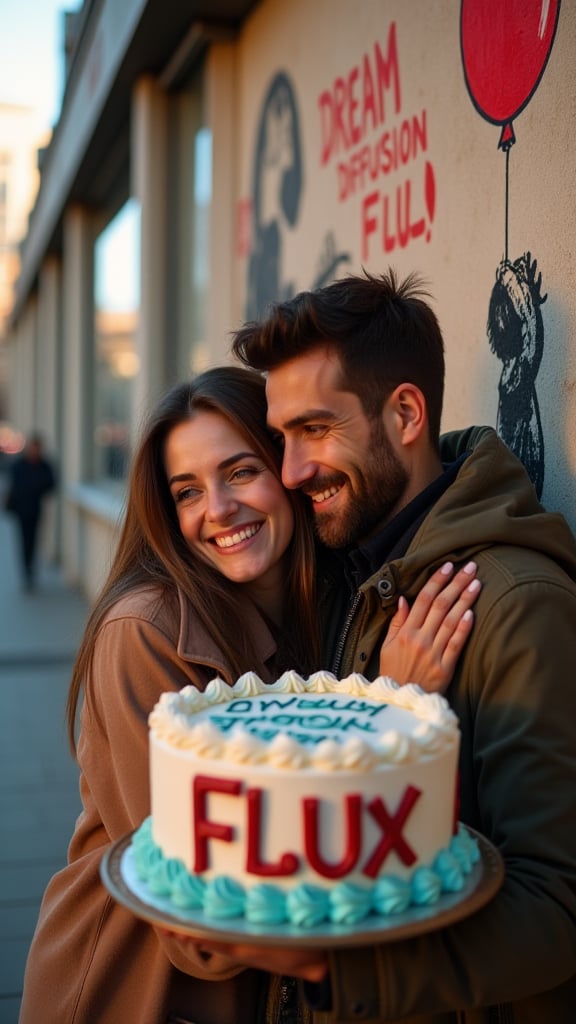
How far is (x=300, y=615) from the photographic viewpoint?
281 cm

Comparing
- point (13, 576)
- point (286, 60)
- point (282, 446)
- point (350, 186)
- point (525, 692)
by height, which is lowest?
point (13, 576)

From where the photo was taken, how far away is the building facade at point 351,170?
2881 mm

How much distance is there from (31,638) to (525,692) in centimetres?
900

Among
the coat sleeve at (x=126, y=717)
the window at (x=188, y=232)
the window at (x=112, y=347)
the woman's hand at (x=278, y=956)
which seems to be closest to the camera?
the woman's hand at (x=278, y=956)

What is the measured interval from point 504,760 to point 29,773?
4.89 m

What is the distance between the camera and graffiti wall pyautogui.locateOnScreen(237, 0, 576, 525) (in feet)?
9.23

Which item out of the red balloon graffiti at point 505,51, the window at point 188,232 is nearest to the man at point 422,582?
the red balloon graffiti at point 505,51

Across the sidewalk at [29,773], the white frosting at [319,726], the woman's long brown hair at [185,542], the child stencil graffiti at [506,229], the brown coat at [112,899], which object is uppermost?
the child stencil graffiti at [506,229]

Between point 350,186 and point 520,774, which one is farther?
point 350,186

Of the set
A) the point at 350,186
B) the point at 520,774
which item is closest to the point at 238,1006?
the point at 520,774

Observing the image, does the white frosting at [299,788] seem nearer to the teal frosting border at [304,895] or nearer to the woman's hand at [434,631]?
the teal frosting border at [304,895]

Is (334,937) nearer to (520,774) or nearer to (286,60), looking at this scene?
(520,774)

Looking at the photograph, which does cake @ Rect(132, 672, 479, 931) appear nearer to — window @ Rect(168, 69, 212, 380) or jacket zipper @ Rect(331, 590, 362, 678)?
jacket zipper @ Rect(331, 590, 362, 678)

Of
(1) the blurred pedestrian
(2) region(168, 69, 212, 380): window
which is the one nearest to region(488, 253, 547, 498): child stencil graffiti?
(2) region(168, 69, 212, 380): window
